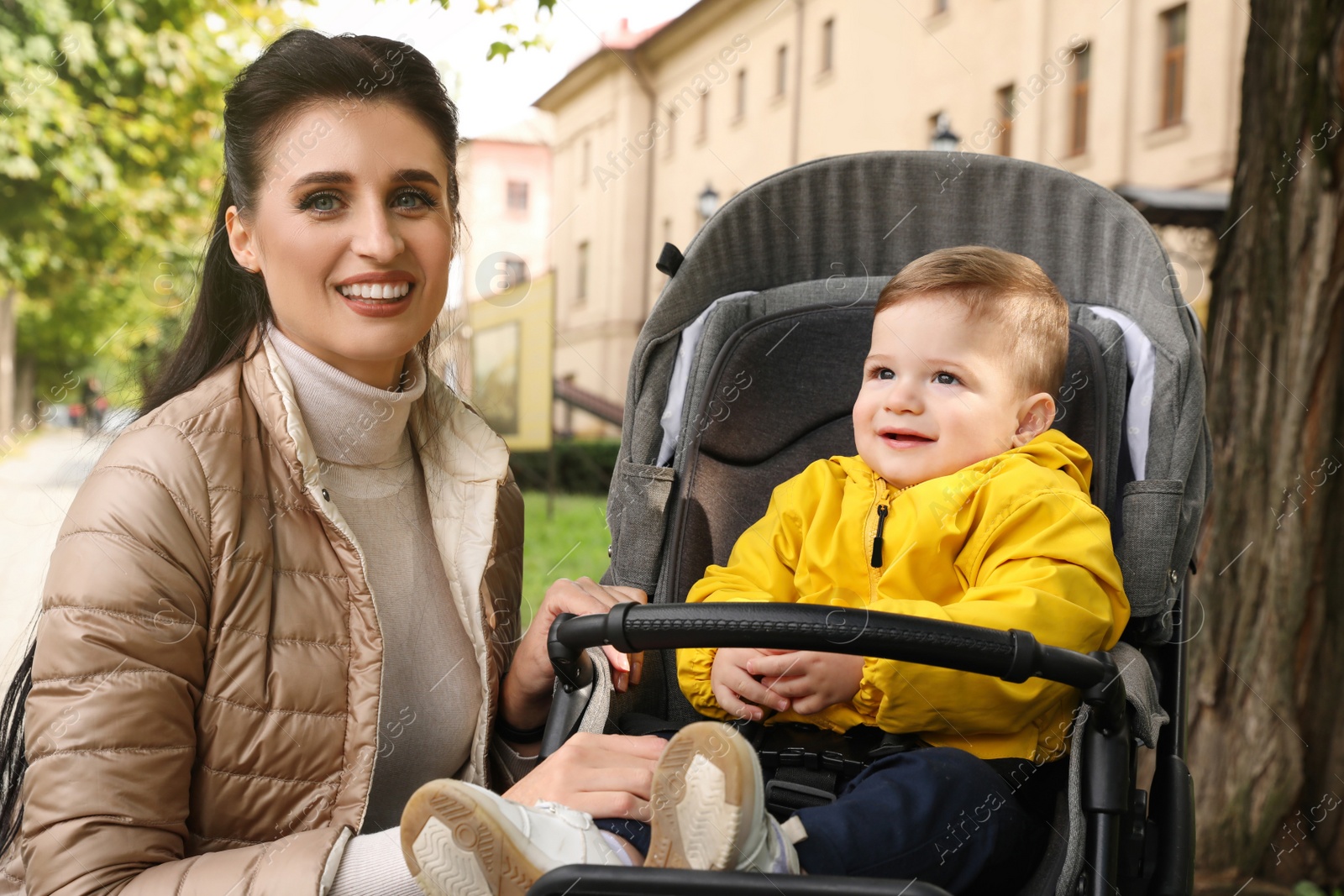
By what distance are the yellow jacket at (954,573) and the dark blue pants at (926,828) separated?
0.13 m

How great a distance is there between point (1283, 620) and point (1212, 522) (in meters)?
0.33

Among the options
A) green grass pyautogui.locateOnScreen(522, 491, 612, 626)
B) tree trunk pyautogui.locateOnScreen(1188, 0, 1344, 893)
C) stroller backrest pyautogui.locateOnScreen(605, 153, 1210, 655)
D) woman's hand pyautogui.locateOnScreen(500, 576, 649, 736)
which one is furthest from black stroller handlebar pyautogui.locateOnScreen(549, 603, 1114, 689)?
green grass pyautogui.locateOnScreen(522, 491, 612, 626)

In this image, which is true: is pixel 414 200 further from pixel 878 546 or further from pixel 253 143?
pixel 878 546

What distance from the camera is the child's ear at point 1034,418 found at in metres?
2.06

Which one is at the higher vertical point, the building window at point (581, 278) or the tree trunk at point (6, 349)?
the building window at point (581, 278)

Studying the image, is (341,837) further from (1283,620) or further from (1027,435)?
(1283,620)

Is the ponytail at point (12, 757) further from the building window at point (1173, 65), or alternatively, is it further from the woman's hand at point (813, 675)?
the building window at point (1173, 65)

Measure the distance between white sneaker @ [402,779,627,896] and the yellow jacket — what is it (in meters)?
0.66

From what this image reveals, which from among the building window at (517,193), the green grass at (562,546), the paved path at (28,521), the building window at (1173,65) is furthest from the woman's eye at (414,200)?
the building window at (517,193)

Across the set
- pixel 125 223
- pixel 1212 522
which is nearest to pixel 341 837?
pixel 1212 522

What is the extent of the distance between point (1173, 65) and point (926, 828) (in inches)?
486

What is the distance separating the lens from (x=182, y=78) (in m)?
9.66

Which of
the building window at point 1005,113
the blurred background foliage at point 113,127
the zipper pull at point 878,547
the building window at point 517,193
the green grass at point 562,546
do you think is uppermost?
the building window at point 517,193

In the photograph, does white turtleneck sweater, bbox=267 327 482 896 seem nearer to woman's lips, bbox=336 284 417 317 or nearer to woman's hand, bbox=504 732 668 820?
woman's lips, bbox=336 284 417 317
